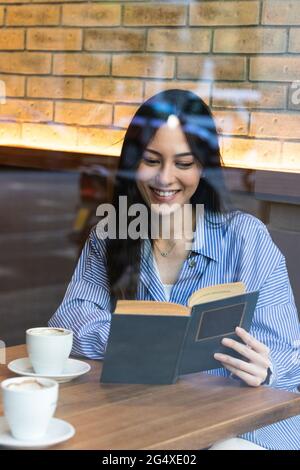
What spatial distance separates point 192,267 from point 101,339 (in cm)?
26

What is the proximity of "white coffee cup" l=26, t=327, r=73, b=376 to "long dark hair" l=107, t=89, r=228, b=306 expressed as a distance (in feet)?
1.18

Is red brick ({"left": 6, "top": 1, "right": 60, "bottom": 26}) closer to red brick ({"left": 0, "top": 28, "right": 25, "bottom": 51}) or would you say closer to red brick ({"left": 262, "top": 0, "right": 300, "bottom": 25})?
red brick ({"left": 0, "top": 28, "right": 25, "bottom": 51})

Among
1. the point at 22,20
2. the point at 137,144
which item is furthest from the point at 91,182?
Result: the point at 137,144

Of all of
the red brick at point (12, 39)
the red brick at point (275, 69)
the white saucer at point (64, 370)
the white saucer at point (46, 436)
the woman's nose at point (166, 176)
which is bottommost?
the white saucer at point (46, 436)

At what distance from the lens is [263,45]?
8.53 feet

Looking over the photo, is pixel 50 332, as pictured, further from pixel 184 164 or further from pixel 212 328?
pixel 184 164

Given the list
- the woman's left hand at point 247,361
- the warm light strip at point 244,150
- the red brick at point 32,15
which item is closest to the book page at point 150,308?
the woman's left hand at point 247,361

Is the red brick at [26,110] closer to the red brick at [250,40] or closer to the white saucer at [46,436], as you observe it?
the red brick at [250,40]

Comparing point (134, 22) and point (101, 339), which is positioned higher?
point (134, 22)

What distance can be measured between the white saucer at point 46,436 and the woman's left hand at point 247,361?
37 cm

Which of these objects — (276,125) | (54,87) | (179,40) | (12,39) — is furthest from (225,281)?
(12,39)

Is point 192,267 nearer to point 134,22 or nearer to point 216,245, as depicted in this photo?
point 216,245

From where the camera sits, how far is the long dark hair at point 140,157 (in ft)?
6.34

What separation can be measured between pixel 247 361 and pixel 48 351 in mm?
340
